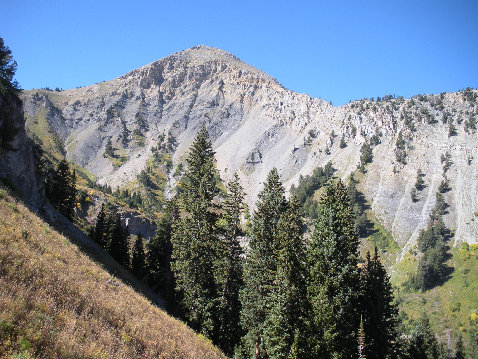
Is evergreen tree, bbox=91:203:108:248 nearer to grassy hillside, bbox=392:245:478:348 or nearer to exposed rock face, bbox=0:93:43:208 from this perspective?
exposed rock face, bbox=0:93:43:208

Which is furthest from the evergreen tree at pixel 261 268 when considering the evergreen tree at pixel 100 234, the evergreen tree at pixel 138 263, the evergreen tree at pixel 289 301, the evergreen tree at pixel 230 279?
the evergreen tree at pixel 100 234

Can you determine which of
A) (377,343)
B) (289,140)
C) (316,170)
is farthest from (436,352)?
(289,140)

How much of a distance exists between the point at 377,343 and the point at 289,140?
156 metres

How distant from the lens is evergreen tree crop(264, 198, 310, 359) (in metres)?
21.2

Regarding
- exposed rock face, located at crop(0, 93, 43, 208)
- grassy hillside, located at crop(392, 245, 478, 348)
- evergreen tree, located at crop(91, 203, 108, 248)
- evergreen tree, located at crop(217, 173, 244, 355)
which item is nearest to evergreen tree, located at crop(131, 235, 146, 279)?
evergreen tree, located at crop(91, 203, 108, 248)

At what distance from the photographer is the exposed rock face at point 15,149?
33.3 m

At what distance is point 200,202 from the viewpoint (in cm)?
2947

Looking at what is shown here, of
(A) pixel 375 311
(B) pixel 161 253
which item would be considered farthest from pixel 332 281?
(B) pixel 161 253

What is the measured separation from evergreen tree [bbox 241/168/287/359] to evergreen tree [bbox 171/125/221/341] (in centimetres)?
338

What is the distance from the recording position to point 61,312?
10047 millimetres

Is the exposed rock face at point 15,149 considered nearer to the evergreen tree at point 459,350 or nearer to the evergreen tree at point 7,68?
the evergreen tree at point 7,68

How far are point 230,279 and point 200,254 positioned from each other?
398 cm

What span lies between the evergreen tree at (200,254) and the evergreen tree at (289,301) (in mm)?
6895

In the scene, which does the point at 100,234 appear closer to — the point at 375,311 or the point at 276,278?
the point at 276,278
